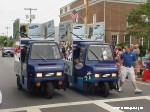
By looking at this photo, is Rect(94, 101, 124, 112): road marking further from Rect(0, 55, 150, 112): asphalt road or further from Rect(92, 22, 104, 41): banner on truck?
Rect(92, 22, 104, 41): banner on truck

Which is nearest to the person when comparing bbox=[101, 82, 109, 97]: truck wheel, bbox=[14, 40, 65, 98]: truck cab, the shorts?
the shorts

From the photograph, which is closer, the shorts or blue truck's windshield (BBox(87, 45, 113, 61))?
blue truck's windshield (BBox(87, 45, 113, 61))

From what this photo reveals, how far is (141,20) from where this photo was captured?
112 feet

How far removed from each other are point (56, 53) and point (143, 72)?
6751 mm

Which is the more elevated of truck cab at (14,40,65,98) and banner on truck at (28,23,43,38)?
banner on truck at (28,23,43,38)

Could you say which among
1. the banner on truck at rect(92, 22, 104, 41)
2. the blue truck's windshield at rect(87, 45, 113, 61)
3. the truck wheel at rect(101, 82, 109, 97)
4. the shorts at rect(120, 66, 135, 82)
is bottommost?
the truck wheel at rect(101, 82, 109, 97)

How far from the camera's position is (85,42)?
535 inches

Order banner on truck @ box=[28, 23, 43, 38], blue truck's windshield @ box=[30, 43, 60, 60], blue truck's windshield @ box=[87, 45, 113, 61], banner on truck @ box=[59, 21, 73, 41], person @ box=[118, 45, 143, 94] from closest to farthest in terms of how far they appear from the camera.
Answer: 1. blue truck's windshield @ box=[30, 43, 60, 60]
2. blue truck's windshield @ box=[87, 45, 113, 61]
3. person @ box=[118, 45, 143, 94]
4. banner on truck @ box=[59, 21, 73, 41]
5. banner on truck @ box=[28, 23, 43, 38]

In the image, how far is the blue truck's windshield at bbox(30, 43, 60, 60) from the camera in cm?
1235

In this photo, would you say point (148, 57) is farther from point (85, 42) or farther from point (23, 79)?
point (23, 79)

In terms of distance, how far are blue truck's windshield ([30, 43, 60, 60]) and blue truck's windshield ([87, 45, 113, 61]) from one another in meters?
1.19

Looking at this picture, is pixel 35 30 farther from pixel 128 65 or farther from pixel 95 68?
pixel 128 65

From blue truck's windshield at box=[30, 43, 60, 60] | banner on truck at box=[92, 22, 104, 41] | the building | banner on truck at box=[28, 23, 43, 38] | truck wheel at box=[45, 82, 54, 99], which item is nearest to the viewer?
truck wheel at box=[45, 82, 54, 99]

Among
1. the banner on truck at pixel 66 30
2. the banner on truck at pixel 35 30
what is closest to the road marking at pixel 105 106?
the banner on truck at pixel 66 30
